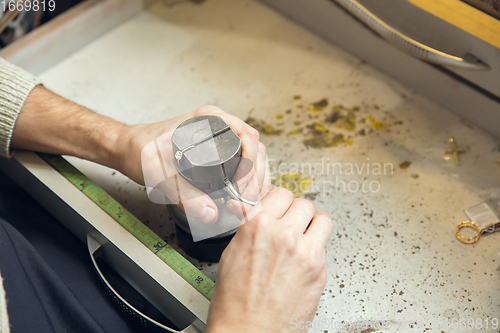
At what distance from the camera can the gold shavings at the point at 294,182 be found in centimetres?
86

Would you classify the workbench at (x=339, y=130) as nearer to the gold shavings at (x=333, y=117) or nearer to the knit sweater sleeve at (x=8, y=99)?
the gold shavings at (x=333, y=117)

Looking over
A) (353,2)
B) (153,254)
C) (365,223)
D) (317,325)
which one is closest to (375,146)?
(365,223)

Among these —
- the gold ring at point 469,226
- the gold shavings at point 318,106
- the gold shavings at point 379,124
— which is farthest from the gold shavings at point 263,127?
the gold ring at point 469,226

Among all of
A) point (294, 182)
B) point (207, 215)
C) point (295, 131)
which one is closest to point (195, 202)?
point (207, 215)

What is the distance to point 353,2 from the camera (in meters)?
0.84

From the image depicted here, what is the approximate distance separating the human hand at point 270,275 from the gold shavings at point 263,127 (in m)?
0.40

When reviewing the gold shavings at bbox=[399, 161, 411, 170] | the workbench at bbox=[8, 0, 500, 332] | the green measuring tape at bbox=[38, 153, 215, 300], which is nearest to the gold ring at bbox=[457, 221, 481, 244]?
the workbench at bbox=[8, 0, 500, 332]

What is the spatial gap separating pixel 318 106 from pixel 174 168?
522 millimetres

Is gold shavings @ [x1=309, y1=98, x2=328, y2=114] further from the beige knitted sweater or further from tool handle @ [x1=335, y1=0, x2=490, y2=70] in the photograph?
the beige knitted sweater

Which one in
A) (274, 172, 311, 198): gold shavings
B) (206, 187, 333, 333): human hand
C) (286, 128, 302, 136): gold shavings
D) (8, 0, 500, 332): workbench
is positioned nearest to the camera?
(206, 187, 333, 333): human hand

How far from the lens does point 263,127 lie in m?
0.98

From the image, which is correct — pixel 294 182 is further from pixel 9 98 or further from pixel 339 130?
pixel 9 98

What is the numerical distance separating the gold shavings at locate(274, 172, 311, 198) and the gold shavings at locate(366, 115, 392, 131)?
25cm

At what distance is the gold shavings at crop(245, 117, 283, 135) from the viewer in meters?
0.96
